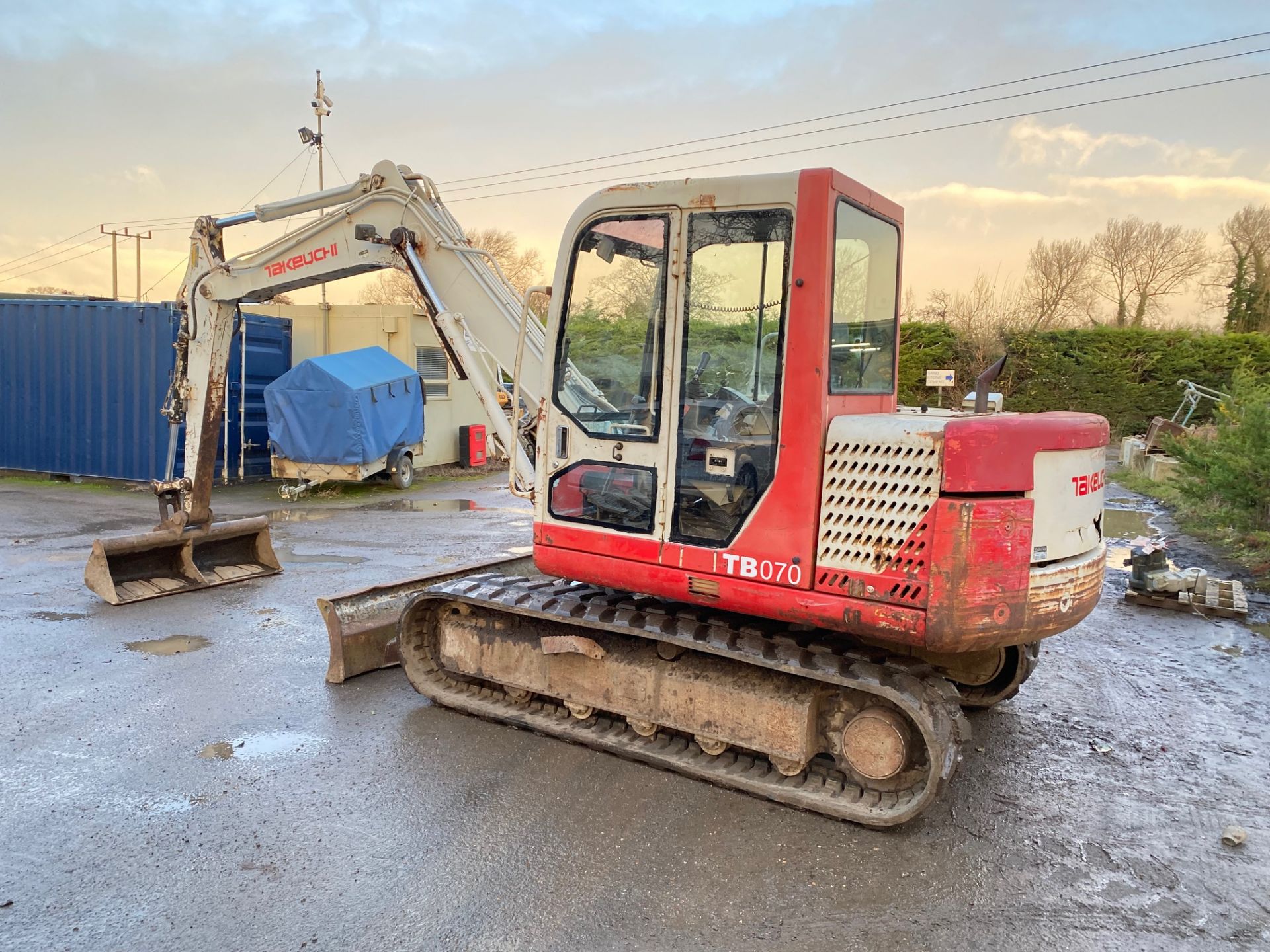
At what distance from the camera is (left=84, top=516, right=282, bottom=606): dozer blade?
7.21m

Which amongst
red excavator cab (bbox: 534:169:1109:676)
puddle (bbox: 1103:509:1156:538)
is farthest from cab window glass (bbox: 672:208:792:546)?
puddle (bbox: 1103:509:1156:538)

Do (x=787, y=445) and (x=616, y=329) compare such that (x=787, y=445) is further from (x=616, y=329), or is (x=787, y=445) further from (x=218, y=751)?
(x=218, y=751)

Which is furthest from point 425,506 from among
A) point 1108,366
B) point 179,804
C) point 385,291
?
point 385,291

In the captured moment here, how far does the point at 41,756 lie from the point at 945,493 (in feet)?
14.8

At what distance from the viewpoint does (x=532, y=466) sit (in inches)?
228

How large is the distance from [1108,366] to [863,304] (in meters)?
21.7

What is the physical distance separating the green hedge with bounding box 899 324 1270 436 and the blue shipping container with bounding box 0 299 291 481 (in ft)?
52.6

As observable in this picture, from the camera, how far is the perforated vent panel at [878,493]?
3.61 metres

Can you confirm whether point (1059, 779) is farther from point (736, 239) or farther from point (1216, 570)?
point (1216, 570)

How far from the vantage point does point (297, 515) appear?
1198cm

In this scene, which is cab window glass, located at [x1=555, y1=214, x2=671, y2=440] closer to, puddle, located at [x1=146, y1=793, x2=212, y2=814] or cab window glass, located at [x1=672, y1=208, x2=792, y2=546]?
cab window glass, located at [x1=672, y1=208, x2=792, y2=546]

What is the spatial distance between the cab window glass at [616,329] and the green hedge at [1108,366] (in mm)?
19861

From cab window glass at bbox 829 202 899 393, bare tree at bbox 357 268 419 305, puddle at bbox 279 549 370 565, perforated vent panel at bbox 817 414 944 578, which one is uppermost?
bare tree at bbox 357 268 419 305

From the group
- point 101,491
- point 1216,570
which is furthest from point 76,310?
point 1216,570
